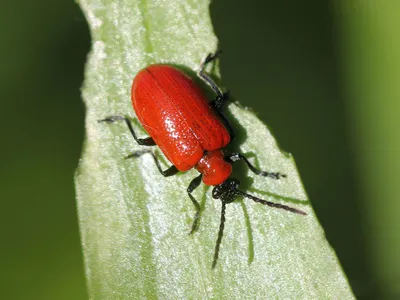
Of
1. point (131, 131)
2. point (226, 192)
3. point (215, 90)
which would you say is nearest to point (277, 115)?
point (215, 90)

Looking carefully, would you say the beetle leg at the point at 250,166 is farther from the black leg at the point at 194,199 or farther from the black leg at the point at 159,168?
the black leg at the point at 159,168

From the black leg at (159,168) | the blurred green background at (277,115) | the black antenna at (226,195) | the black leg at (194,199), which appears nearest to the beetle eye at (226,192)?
the black antenna at (226,195)

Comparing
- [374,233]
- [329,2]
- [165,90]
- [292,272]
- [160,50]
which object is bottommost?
[374,233]

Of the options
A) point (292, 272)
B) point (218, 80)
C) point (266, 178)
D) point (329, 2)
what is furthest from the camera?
point (329, 2)

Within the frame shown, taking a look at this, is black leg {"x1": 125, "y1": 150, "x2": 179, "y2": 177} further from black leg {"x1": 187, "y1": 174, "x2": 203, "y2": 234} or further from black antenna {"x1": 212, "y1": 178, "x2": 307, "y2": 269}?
black antenna {"x1": 212, "y1": 178, "x2": 307, "y2": 269}

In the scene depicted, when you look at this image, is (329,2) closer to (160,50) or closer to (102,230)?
(160,50)

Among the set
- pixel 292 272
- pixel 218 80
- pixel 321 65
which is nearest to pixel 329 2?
pixel 321 65
